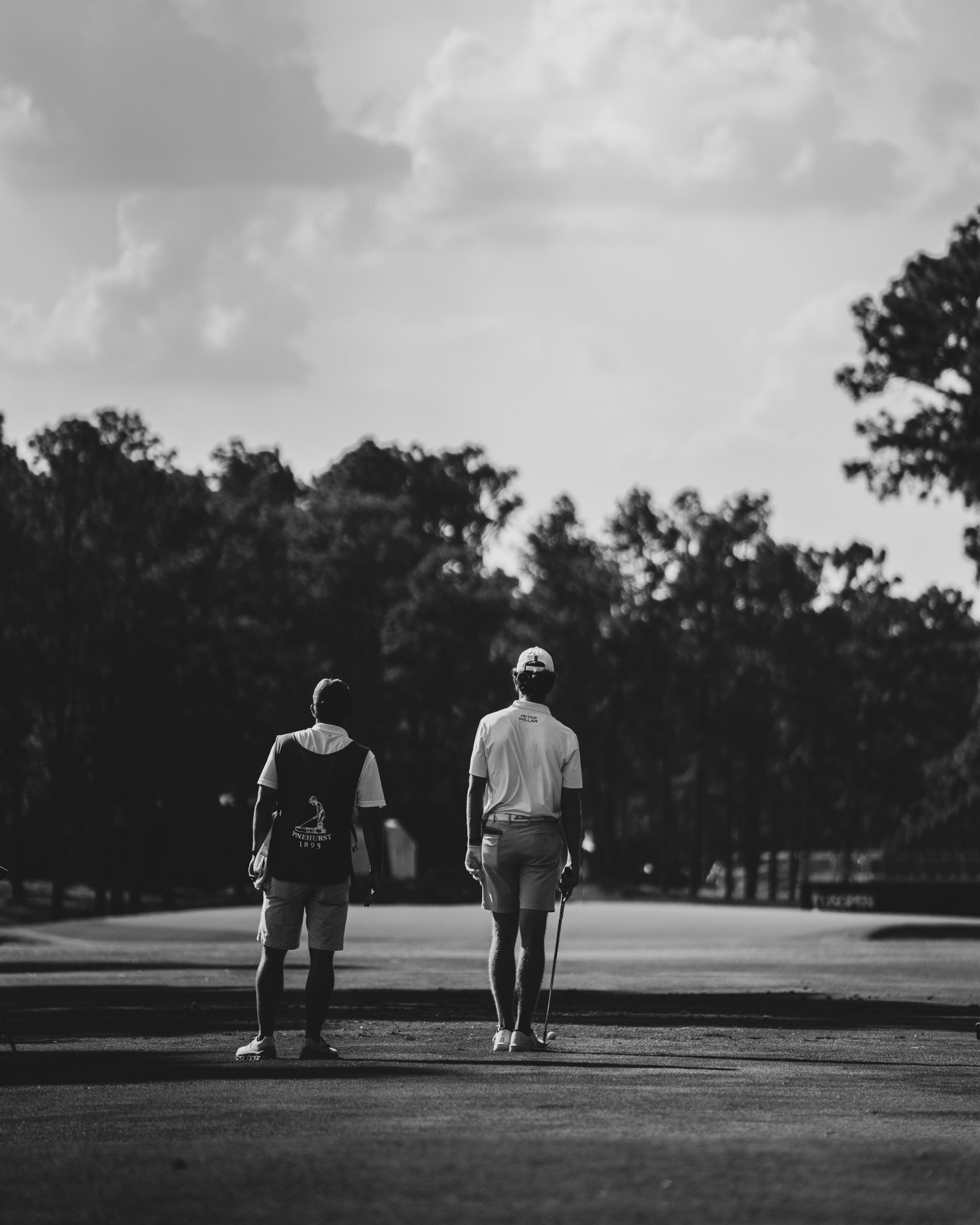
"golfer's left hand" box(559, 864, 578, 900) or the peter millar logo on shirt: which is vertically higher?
the peter millar logo on shirt

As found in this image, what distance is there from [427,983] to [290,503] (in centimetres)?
6555

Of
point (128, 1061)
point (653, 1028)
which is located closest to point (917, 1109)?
point (128, 1061)

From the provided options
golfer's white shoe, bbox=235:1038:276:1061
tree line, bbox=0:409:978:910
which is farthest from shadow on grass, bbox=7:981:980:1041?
tree line, bbox=0:409:978:910

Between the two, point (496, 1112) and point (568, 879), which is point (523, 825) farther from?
point (496, 1112)

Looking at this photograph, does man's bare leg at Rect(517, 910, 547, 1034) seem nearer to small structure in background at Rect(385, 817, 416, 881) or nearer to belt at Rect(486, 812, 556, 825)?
belt at Rect(486, 812, 556, 825)

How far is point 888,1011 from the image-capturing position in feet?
52.9

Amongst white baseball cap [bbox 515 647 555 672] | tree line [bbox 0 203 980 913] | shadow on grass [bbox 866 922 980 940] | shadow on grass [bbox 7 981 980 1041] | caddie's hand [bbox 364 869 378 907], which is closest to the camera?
caddie's hand [bbox 364 869 378 907]

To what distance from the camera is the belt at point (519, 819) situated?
37.2 feet

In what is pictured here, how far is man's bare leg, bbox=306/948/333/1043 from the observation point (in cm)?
1079

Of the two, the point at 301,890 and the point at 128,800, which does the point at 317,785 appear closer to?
the point at 301,890

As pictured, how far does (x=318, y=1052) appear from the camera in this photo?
35.2 ft

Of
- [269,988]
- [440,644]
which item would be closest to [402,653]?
[440,644]

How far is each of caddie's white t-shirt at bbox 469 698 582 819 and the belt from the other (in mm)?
13

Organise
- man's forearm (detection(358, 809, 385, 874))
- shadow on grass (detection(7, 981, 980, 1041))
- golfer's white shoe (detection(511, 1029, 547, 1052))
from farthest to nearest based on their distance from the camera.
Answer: shadow on grass (detection(7, 981, 980, 1041))
golfer's white shoe (detection(511, 1029, 547, 1052))
man's forearm (detection(358, 809, 385, 874))
